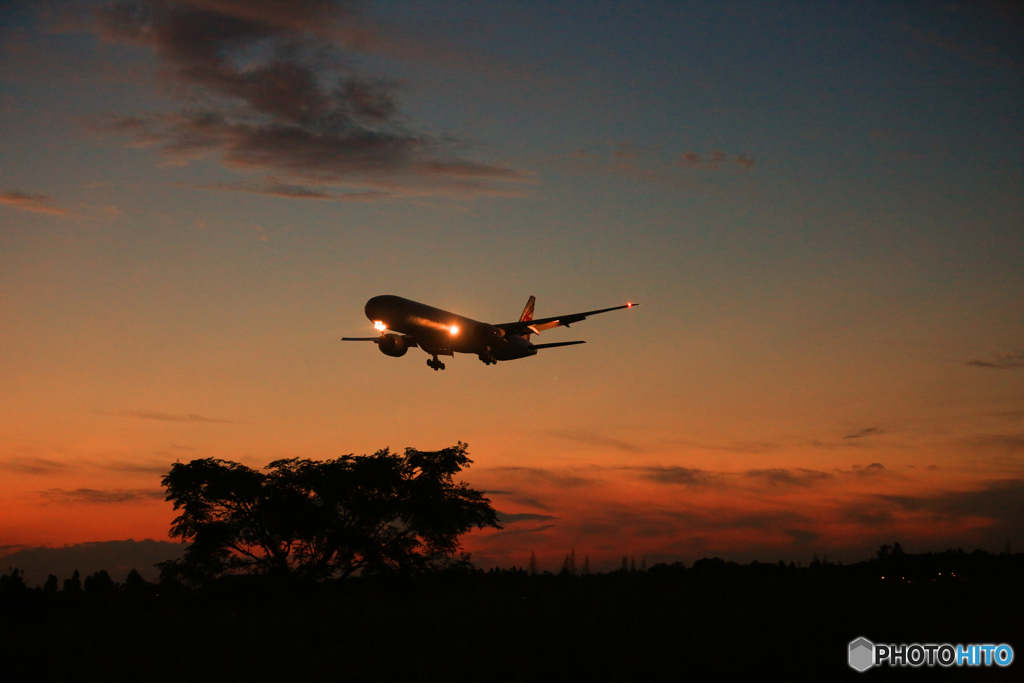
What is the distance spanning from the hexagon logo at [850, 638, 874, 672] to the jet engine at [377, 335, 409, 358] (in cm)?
3840

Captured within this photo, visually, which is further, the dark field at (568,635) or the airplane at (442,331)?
the airplane at (442,331)

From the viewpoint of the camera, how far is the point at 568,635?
33531 mm

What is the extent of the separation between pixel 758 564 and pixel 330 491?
30068 mm

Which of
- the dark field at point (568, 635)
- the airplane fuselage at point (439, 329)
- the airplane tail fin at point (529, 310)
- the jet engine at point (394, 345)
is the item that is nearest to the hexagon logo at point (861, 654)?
the dark field at point (568, 635)

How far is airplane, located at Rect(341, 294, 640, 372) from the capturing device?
58500mm

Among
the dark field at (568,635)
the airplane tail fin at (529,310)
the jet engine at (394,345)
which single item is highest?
the airplane tail fin at (529,310)

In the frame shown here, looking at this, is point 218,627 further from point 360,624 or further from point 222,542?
point 222,542

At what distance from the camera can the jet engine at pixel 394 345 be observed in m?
62.7

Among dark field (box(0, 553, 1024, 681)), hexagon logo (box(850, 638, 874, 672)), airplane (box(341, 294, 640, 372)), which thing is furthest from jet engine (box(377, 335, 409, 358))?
hexagon logo (box(850, 638, 874, 672))

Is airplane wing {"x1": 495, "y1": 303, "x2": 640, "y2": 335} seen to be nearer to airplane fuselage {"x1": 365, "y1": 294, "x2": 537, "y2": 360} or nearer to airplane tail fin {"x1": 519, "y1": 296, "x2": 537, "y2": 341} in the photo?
airplane fuselage {"x1": 365, "y1": 294, "x2": 537, "y2": 360}

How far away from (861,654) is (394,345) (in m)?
39.4

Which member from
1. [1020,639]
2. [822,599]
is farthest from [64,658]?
[1020,639]

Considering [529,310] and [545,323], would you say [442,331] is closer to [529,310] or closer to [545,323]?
[545,323]

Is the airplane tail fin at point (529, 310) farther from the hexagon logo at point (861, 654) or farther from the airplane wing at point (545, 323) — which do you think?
the hexagon logo at point (861, 654)
